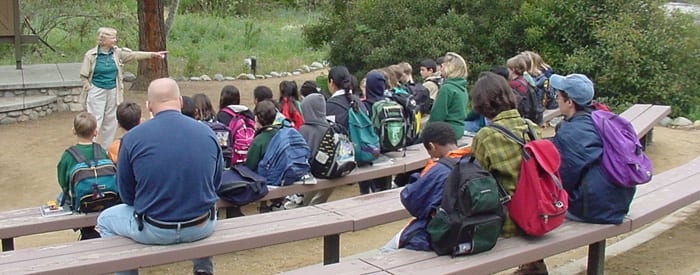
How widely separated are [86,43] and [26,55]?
1.64 m

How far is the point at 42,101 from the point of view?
1091 cm

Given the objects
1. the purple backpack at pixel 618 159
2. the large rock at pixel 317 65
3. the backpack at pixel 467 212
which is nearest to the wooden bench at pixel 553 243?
the backpack at pixel 467 212

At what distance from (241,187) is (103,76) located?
3.61 m

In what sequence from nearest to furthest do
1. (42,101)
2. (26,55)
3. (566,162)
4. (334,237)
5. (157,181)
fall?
(157,181) < (566,162) < (334,237) < (42,101) < (26,55)

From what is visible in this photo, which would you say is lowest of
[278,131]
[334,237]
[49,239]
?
[49,239]

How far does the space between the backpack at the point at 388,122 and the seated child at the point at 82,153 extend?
234 centimetres

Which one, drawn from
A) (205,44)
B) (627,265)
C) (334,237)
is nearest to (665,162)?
(627,265)

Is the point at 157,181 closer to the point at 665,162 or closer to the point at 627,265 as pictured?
the point at 627,265

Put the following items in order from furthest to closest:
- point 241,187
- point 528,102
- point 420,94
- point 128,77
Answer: point 128,77 < point 420,94 < point 528,102 < point 241,187

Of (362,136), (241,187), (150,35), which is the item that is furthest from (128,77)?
(241,187)

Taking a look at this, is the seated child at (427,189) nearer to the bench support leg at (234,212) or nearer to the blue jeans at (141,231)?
the blue jeans at (141,231)

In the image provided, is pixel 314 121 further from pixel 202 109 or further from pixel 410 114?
pixel 410 114

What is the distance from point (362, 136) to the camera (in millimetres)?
6297

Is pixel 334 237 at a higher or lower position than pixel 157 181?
lower
